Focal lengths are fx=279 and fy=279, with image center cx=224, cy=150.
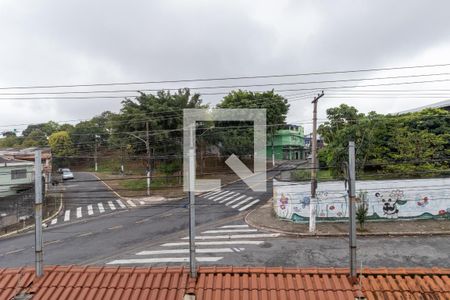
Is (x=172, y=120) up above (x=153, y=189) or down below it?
above

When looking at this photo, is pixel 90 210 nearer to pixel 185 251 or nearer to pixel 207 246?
pixel 185 251

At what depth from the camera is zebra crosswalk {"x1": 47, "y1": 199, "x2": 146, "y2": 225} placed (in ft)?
81.1

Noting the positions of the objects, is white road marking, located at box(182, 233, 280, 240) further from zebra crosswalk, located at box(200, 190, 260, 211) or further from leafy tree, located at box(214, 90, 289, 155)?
leafy tree, located at box(214, 90, 289, 155)

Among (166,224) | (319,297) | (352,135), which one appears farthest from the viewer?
(352,135)

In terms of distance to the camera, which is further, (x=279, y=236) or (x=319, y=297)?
(x=279, y=236)

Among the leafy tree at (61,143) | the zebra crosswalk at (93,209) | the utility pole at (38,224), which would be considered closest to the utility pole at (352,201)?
the utility pole at (38,224)

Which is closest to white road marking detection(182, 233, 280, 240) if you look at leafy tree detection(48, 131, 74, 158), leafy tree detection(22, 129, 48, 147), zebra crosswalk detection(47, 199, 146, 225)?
zebra crosswalk detection(47, 199, 146, 225)

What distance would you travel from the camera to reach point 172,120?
1235 inches

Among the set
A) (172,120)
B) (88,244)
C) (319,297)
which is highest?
(172,120)

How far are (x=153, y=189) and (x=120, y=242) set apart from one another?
663 inches

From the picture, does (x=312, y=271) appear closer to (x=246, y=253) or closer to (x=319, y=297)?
(x=319, y=297)

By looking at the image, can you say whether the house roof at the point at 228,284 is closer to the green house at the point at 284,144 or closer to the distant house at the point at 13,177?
the distant house at the point at 13,177

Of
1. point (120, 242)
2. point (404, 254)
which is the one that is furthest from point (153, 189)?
point (404, 254)

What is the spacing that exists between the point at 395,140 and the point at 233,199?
15.8 meters
